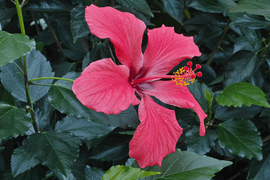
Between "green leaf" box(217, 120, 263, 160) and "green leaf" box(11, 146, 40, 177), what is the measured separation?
0.79m

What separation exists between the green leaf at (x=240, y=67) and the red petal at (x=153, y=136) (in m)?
0.61

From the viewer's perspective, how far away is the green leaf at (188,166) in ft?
2.17

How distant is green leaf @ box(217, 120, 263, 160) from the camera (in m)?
1.02

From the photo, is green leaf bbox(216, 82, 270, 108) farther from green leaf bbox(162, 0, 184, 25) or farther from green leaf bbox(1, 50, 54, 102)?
green leaf bbox(1, 50, 54, 102)

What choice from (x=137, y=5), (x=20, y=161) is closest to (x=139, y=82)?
(x=137, y=5)

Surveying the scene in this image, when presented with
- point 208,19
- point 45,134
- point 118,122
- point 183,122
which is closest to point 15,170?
point 45,134

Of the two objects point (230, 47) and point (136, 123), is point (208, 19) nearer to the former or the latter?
point (230, 47)

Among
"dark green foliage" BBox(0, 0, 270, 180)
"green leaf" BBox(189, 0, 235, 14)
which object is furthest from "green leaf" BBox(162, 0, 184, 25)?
"green leaf" BBox(189, 0, 235, 14)

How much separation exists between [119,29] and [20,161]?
588 mm

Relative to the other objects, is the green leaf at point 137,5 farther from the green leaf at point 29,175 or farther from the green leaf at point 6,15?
the green leaf at point 29,175

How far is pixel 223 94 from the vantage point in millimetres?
1052

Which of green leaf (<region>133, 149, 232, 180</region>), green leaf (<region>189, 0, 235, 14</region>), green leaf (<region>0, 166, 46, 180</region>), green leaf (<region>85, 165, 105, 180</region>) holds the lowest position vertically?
green leaf (<region>0, 166, 46, 180</region>)

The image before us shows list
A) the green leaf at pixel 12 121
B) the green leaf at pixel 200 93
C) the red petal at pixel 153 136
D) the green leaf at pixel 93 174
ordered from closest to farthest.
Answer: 1. the red petal at pixel 153 136
2. the green leaf at pixel 12 121
3. the green leaf at pixel 93 174
4. the green leaf at pixel 200 93

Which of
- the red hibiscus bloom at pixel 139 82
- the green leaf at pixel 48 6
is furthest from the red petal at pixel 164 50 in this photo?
the green leaf at pixel 48 6
